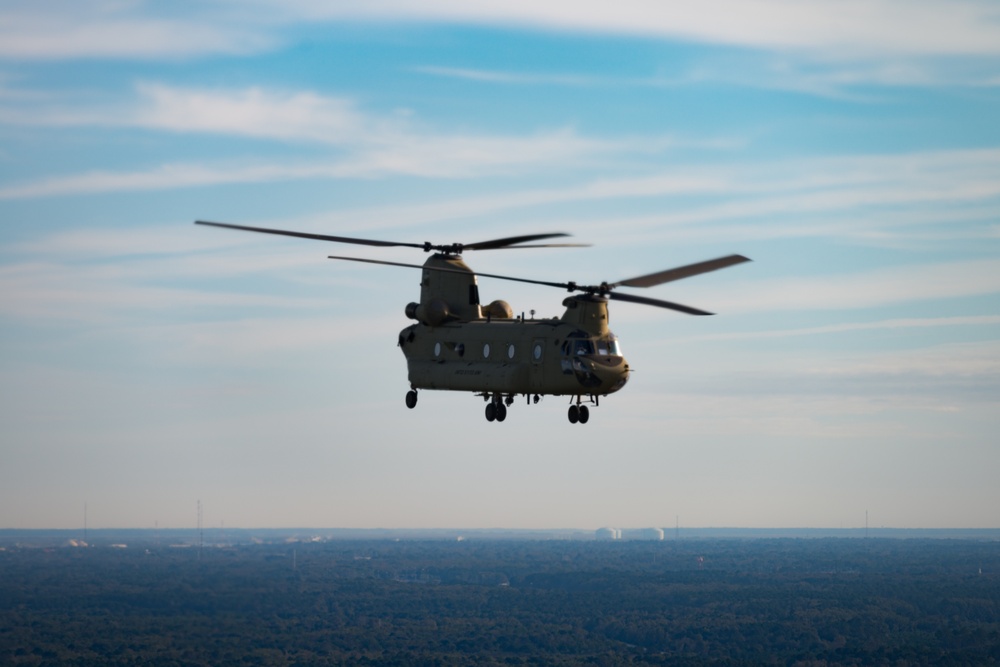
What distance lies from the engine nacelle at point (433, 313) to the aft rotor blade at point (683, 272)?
506 inches

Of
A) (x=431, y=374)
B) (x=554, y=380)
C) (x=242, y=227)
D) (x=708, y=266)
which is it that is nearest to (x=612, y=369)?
(x=554, y=380)

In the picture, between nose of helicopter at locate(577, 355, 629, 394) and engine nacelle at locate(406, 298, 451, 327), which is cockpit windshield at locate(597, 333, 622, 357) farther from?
engine nacelle at locate(406, 298, 451, 327)

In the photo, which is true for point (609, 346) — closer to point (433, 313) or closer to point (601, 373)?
point (601, 373)

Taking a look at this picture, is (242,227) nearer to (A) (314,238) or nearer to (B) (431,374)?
(A) (314,238)

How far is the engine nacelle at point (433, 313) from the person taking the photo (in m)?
84.1

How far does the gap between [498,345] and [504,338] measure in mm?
548

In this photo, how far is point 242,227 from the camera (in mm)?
70688

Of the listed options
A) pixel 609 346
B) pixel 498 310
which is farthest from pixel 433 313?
pixel 609 346

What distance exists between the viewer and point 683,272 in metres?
72.1

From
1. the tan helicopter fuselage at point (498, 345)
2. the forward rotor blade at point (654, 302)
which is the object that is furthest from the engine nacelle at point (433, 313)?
the forward rotor blade at point (654, 302)

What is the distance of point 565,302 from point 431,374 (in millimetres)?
10218

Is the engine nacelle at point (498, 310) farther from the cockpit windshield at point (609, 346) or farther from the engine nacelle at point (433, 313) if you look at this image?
the cockpit windshield at point (609, 346)

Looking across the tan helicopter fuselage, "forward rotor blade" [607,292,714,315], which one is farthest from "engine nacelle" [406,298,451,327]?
"forward rotor blade" [607,292,714,315]

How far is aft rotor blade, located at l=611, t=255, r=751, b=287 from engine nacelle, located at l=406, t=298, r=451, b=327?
12.8 metres
